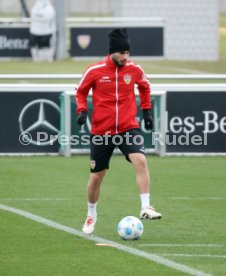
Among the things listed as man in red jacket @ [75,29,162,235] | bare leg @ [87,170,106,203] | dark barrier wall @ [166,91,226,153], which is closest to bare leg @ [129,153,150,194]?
man in red jacket @ [75,29,162,235]

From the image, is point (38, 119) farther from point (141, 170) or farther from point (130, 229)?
point (130, 229)

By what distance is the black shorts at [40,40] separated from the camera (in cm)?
4016

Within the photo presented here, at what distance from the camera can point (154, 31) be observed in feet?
134

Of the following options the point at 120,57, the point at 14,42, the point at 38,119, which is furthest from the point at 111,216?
the point at 14,42

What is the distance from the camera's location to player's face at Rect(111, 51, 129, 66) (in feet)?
39.0

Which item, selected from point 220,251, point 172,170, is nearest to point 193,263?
point 220,251

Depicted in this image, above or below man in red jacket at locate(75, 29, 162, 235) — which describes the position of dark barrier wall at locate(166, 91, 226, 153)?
below

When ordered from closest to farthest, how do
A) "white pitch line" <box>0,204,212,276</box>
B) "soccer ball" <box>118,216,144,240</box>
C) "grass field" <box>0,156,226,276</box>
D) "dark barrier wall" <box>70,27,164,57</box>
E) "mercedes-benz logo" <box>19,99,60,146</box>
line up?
"white pitch line" <box>0,204,212,276</box> → "grass field" <box>0,156,226,276</box> → "soccer ball" <box>118,216,144,240</box> → "mercedes-benz logo" <box>19,99,60,146</box> → "dark barrier wall" <box>70,27,164,57</box>

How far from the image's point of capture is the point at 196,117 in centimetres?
1912

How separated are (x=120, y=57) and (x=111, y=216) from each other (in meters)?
2.16

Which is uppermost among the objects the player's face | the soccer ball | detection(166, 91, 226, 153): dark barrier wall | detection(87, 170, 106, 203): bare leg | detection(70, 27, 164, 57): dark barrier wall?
the player's face

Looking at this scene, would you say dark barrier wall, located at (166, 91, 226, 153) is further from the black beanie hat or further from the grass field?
the black beanie hat

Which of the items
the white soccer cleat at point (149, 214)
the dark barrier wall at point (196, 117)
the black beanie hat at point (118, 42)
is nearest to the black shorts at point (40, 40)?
the dark barrier wall at point (196, 117)

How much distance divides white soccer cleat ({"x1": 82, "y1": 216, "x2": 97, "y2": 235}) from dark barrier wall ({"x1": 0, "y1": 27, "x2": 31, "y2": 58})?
2808 centimetres
